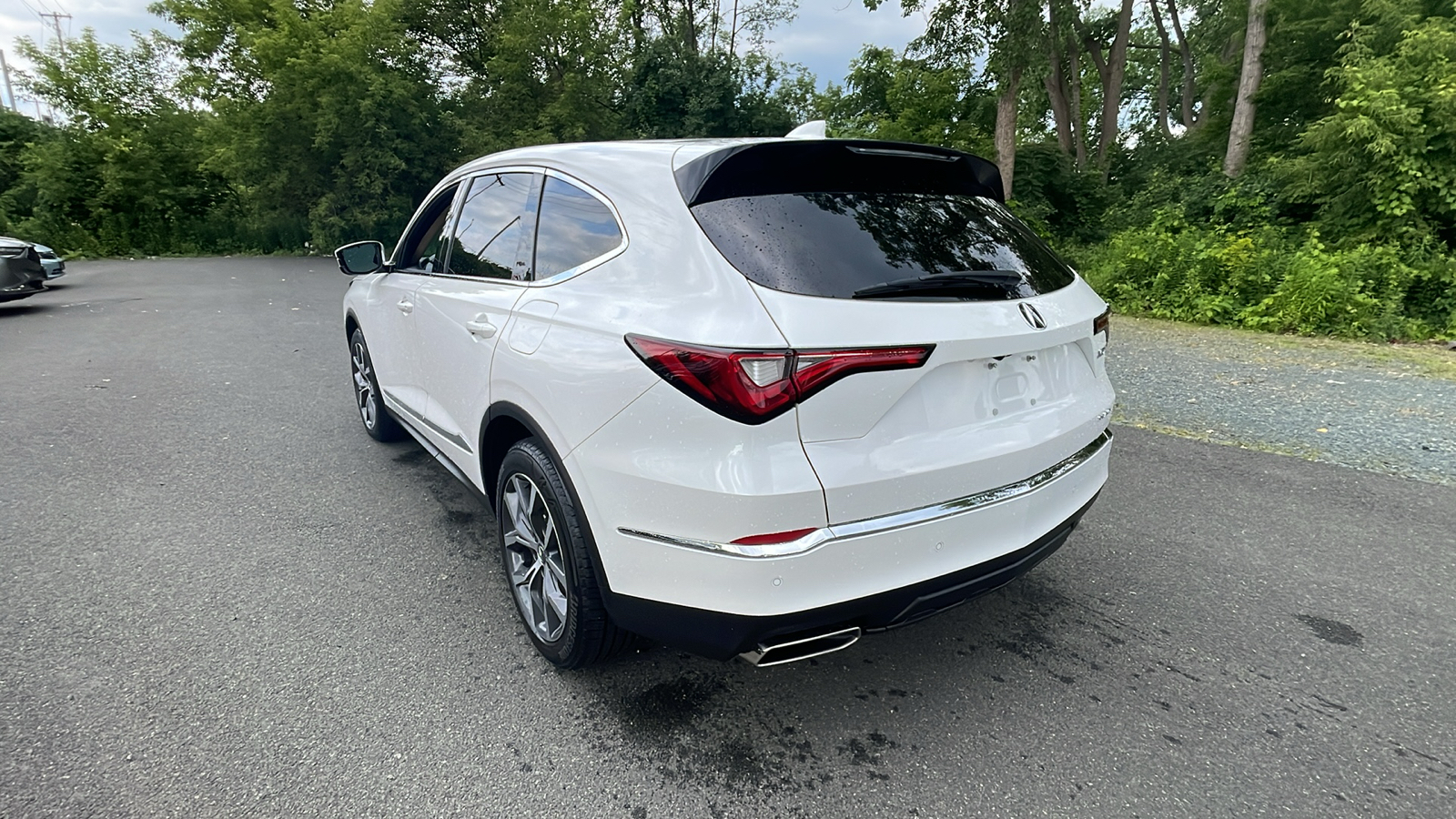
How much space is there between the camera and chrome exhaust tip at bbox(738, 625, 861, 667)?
77.5 inches

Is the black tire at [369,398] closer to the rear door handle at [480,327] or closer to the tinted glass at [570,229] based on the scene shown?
the rear door handle at [480,327]

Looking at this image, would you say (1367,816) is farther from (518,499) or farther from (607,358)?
(518,499)

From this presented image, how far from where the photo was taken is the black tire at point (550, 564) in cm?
225

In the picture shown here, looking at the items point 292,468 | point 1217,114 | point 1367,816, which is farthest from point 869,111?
point 1367,816

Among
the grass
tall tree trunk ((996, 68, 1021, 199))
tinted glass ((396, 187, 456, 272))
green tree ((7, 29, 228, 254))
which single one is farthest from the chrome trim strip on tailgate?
green tree ((7, 29, 228, 254))

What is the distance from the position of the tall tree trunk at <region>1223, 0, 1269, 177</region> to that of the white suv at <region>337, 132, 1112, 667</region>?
46.4 feet

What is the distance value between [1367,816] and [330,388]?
22.8 ft

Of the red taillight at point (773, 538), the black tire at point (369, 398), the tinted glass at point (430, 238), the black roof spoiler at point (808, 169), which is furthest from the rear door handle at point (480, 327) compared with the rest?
the black tire at point (369, 398)

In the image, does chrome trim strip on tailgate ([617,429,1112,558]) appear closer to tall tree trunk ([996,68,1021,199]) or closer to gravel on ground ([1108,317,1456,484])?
gravel on ground ([1108,317,1456,484])

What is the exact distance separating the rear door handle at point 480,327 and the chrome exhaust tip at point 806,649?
1.48 meters

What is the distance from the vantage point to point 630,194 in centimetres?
228

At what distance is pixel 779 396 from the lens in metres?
1.78

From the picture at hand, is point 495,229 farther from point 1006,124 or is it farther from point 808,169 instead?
point 1006,124

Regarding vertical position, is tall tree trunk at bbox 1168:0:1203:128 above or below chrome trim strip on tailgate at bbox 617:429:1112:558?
above
